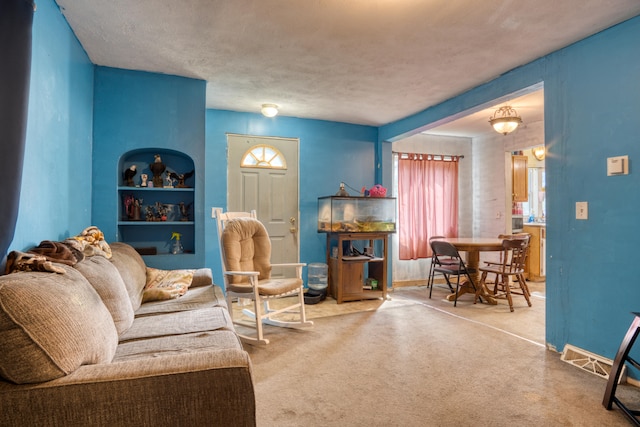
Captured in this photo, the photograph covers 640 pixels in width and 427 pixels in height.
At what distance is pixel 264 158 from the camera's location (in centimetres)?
467

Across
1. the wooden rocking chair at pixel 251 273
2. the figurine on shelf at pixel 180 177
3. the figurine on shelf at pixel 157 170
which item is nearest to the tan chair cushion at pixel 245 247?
the wooden rocking chair at pixel 251 273

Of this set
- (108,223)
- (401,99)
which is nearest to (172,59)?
(108,223)

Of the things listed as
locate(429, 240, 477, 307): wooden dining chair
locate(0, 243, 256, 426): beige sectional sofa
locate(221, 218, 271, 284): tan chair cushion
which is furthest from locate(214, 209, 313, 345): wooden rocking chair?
locate(429, 240, 477, 307): wooden dining chair

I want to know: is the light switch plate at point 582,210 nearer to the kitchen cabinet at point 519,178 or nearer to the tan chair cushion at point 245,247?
the tan chair cushion at point 245,247

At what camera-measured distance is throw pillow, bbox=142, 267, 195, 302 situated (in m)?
2.66

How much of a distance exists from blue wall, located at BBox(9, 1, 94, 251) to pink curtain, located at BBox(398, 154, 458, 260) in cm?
407

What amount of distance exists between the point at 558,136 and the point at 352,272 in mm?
2602

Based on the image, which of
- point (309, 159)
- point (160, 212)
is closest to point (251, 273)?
point (160, 212)

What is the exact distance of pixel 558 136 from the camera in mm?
2762

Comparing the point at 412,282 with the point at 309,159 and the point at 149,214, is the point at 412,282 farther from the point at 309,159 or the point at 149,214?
the point at 149,214

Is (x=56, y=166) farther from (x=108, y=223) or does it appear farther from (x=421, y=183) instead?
(x=421, y=183)

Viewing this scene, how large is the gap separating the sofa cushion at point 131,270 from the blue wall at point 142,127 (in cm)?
47

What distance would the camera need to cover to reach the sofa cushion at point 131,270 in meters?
2.36

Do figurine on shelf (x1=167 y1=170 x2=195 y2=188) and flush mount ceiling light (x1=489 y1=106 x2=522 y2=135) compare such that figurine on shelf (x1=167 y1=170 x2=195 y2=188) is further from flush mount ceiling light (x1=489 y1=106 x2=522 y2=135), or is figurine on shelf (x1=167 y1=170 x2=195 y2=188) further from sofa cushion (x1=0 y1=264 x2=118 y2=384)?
flush mount ceiling light (x1=489 y1=106 x2=522 y2=135)
